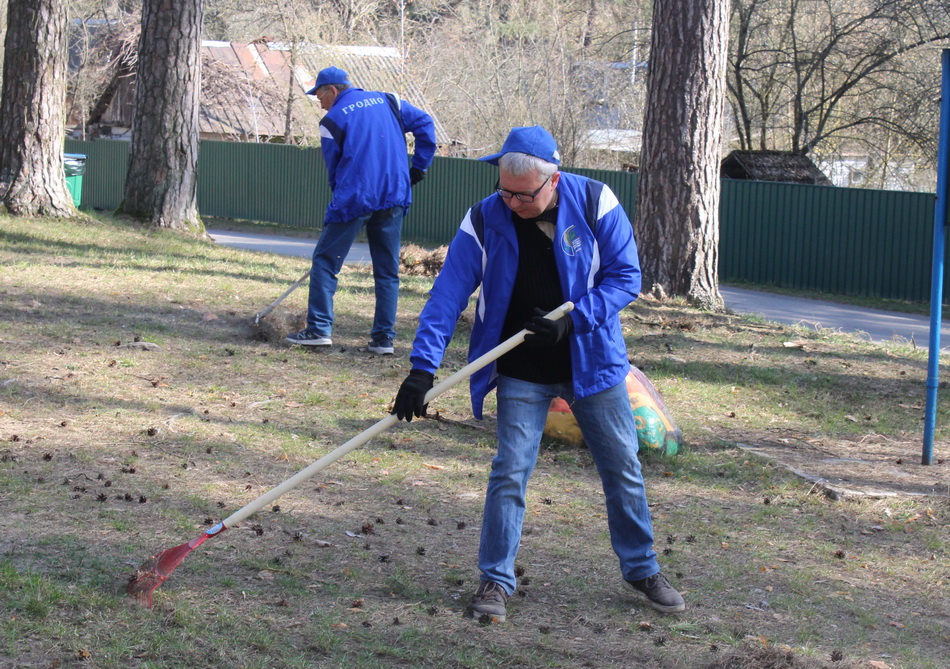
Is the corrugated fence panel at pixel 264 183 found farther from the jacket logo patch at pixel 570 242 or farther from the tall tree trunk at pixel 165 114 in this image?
the jacket logo patch at pixel 570 242

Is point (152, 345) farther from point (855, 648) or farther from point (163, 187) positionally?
point (163, 187)

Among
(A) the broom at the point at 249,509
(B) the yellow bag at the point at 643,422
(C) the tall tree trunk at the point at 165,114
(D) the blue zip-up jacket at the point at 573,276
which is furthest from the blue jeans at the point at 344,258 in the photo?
(C) the tall tree trunk at the point at 165,114

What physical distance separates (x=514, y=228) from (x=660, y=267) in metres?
7.54

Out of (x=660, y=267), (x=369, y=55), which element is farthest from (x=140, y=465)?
(x=369, y=55)

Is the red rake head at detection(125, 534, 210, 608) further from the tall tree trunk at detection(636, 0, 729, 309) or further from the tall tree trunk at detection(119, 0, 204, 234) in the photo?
the tall tree trunk at detection(119, 0, 204, 234)

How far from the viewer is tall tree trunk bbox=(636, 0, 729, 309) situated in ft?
35.5

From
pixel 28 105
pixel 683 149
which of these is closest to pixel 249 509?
pixel 683 149

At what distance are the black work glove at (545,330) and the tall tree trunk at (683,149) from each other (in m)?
7.57

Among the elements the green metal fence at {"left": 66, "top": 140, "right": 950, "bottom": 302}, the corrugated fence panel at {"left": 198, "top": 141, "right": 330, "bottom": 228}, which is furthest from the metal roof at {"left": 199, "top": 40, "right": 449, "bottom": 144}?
the green metal fence at {"left": 66, "top": 140, "right": 950, "bottom": 302}

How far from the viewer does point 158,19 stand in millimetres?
14016

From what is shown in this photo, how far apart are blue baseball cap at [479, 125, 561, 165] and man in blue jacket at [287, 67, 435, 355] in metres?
3.84

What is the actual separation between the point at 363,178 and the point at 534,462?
4.10 m

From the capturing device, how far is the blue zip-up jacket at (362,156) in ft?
24.9

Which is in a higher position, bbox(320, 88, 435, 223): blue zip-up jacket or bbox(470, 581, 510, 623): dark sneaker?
bbox(320, 88, 435, 223): blue zip-up jacket
